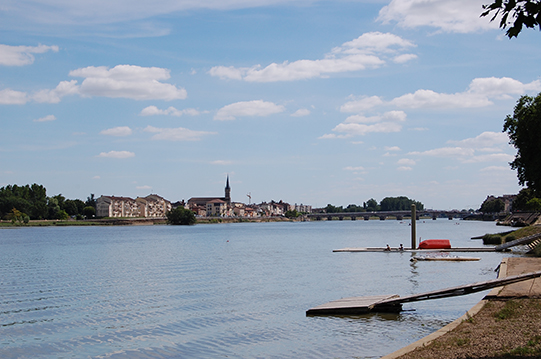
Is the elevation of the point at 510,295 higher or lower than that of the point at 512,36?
lower

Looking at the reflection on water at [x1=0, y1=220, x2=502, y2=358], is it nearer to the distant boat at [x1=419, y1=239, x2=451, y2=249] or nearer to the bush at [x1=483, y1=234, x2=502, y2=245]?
the distant boat at [x1=419, y1=239, x2=451, y2=249]

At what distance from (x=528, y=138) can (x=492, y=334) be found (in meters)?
52.7

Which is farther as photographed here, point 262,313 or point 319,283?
point 319,283

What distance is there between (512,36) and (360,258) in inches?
1927

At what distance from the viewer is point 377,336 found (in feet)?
65.2

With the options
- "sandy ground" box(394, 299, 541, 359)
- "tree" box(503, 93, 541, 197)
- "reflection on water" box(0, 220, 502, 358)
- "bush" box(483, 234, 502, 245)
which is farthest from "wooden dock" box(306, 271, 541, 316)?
"bush" box(483, 234, 502, 245)

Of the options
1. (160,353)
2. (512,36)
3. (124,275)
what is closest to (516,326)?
(512,36)

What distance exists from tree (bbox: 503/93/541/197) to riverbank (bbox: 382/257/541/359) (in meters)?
42.4

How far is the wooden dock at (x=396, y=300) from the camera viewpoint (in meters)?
23.1

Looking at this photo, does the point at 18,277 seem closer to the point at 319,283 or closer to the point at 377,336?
the point at 319,283

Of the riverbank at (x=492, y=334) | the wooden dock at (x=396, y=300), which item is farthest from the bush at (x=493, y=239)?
the riverbank at (x=492, y=334)

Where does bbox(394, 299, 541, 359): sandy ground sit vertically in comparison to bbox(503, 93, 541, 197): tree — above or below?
below

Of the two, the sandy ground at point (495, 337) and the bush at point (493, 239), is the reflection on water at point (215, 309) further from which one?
the bush at point (493, 239)

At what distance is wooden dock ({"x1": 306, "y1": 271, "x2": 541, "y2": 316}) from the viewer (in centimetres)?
2312
